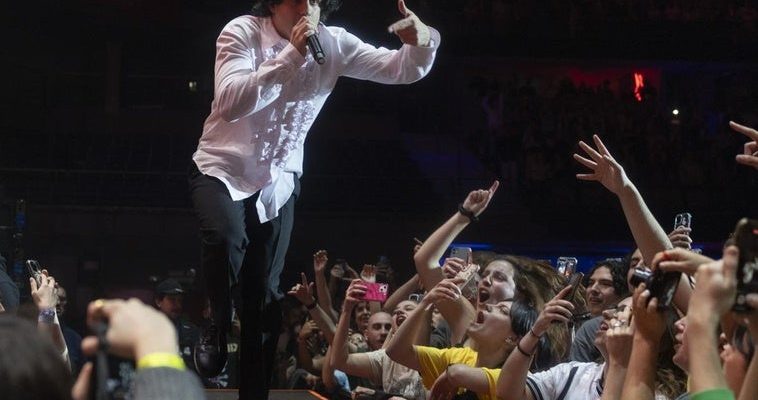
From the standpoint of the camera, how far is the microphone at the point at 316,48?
3.13 meters

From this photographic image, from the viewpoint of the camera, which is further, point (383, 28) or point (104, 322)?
Answer: point (383, 28)

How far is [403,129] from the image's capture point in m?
13.3

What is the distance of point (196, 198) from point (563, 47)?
10.8m

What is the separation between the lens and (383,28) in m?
13.1

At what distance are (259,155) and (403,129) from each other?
985 centimetres

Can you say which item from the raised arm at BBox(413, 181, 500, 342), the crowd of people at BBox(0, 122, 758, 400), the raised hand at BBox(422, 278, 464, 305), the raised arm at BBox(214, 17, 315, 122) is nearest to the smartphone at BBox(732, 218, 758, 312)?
the crowd of people at BBox(0, 122, 758, 400)

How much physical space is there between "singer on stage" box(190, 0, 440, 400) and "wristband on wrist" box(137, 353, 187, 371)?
Result: 201 cm

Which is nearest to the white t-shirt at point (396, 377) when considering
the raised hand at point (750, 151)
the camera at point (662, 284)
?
the raised hand at point (750, 151)

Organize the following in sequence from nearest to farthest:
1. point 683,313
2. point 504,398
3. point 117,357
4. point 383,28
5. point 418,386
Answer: point 117,357
point 683,313
point 504,398
point 418,386
point 383,28

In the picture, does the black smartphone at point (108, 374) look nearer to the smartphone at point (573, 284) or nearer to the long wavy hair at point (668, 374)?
the long wavy hair at point (668, 374)

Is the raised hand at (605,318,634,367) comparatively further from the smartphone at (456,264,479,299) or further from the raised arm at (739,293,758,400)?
the smartphone at (456,264,479,299)

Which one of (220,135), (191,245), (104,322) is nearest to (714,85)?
(191,245)

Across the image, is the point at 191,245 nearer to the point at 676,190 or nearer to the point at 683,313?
the point at 676,190

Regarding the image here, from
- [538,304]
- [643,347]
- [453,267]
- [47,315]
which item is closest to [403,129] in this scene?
[453,267]
